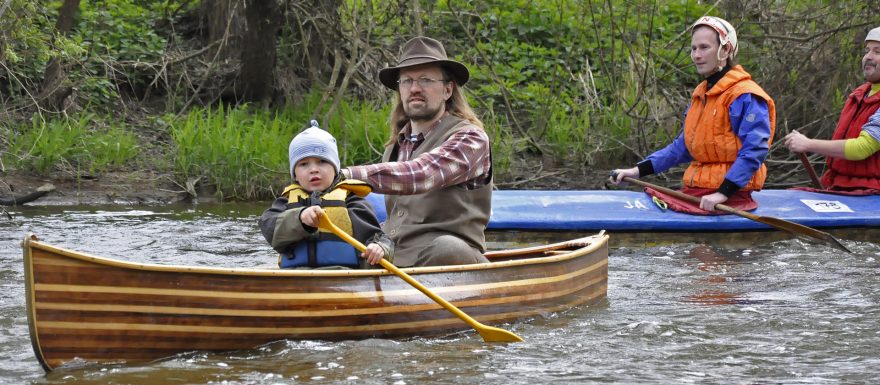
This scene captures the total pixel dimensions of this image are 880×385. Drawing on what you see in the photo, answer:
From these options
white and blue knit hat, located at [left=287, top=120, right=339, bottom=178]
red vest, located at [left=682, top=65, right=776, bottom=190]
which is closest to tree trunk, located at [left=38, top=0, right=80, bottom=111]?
red vest, located at [left=682, top=65, right=776, bottom=190]

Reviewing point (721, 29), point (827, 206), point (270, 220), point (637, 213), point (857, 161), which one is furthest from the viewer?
point (857, 161)

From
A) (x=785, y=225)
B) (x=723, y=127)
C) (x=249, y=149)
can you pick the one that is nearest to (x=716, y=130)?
(x=723, y=127)

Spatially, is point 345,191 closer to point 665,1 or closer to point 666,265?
point 666,265

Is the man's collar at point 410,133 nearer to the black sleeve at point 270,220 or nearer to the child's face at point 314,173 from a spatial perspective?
the child's face at point 314,173

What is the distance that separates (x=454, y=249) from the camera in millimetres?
5121

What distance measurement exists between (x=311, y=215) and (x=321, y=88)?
6590 mm

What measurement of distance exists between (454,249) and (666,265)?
242cm

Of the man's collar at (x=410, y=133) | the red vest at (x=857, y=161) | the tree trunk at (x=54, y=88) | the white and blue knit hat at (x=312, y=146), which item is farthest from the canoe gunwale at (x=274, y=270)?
the tree trunk at (x=54, y=88)

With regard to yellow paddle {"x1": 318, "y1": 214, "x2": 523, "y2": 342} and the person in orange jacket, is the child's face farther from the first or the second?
the person in orange jacket

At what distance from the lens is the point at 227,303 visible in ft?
14.6

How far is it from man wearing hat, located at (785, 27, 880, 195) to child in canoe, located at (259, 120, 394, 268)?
3.73 m

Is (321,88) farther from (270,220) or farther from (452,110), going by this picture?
(270,220)

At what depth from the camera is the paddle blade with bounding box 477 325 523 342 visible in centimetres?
491

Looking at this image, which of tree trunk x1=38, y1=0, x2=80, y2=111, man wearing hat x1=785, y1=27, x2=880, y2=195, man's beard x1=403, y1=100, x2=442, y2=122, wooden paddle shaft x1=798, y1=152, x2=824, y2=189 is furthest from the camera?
tree trunk x1=38, y1=0, x2=80, y2=111
